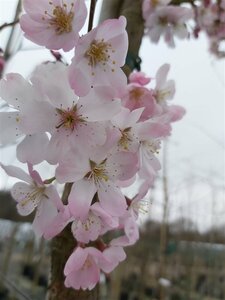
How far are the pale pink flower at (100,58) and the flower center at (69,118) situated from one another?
2cm

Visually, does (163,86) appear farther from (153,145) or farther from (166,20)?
(166,20)

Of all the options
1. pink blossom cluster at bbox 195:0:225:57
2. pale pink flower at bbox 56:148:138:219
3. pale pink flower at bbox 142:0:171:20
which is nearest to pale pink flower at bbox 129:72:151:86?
pale pink flower at bbox 56:148:138:219

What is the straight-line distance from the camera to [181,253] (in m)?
5.12

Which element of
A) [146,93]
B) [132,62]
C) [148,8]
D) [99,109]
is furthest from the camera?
[148,8]

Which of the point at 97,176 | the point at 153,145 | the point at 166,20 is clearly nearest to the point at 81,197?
the point at 97,176

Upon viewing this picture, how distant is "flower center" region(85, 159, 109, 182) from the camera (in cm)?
40

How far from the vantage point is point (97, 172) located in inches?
16.2

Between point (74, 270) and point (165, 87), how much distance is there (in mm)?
348

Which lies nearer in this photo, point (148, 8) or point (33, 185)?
point (33, 185)

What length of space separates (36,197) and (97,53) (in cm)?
19

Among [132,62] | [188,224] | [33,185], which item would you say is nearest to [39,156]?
[33,185]

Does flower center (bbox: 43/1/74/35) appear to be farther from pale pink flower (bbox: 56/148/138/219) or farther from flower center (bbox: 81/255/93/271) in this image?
flower center (bbox: 81/255/93/271)

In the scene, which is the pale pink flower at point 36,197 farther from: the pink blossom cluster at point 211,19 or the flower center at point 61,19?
the pink blossom cluster at point 211,19

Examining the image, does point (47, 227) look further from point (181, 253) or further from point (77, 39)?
point (181, 253)
